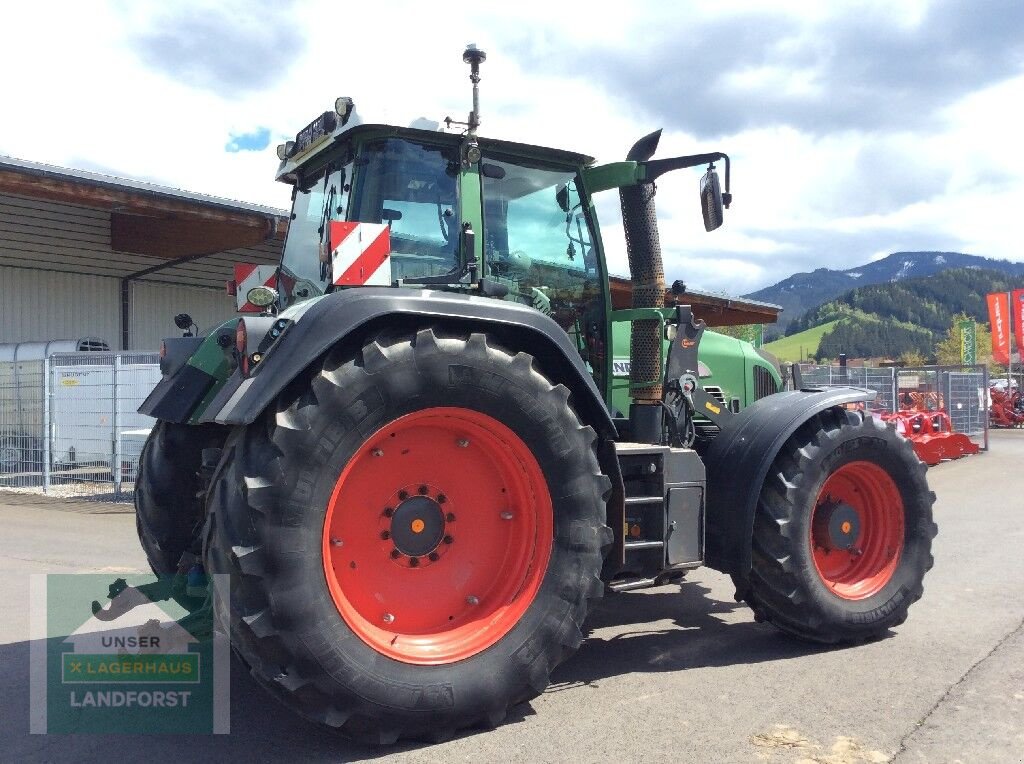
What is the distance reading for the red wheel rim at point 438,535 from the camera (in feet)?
11.5

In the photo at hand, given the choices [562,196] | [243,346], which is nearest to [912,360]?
[562,196]

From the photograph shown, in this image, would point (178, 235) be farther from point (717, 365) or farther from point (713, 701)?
point (713, 701)

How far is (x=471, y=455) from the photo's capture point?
3.80 metres

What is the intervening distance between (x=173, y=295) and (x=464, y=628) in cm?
1932

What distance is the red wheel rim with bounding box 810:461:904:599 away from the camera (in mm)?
4809

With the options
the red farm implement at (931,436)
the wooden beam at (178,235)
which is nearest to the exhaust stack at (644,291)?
the red farm implement at (931,436)

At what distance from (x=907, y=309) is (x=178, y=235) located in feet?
610

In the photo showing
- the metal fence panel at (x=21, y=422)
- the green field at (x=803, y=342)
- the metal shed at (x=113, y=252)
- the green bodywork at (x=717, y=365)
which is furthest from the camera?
the green field at (x=803, y=342)

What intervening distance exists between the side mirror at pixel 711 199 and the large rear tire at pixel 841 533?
122 centimetres

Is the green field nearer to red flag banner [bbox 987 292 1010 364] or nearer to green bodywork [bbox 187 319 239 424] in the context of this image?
red flag banner [bbox 987 292 1010 364]

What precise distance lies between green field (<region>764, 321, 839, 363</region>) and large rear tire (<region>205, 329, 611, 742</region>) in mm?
139247

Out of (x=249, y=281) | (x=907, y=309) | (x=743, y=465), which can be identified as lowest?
(x=743, y=465)

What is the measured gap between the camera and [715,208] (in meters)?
4.62

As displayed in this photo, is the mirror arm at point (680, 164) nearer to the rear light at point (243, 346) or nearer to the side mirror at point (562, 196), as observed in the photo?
the side mirror at point (562, 196)
